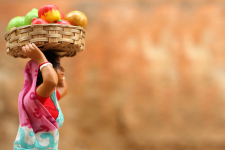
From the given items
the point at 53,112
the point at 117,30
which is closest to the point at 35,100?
the point at 53,112

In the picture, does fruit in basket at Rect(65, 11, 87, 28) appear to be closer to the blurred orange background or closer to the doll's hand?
the doll's hand

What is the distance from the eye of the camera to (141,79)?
343 cm

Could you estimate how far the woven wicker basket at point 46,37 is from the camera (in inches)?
59.1

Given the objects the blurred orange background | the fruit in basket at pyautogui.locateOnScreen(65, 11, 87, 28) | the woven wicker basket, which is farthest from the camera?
the blurred orange background

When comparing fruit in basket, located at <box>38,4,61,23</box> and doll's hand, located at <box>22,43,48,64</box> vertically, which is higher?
fruit in basket, located at <box>38,4,61,23</box>

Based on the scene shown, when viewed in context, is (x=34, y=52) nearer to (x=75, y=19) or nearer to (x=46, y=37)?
(x=46, y=37)

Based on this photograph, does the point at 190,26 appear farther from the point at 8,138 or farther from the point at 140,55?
the point at 8,138

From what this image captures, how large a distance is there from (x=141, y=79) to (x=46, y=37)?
6.87 feet

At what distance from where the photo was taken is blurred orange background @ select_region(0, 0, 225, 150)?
3.34 m

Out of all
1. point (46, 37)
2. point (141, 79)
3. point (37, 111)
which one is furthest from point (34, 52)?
point (141, 79)

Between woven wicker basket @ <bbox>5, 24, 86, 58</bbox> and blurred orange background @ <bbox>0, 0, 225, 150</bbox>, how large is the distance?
5.93 ft

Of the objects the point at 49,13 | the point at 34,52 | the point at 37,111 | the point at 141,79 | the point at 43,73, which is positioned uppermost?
the point at 141,79

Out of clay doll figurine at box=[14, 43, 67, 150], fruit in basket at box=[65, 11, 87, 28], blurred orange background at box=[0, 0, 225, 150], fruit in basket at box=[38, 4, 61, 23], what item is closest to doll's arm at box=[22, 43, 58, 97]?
clay doll figurine at box=[14, 43, 67, 150]

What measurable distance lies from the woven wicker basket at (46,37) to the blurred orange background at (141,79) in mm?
1809
